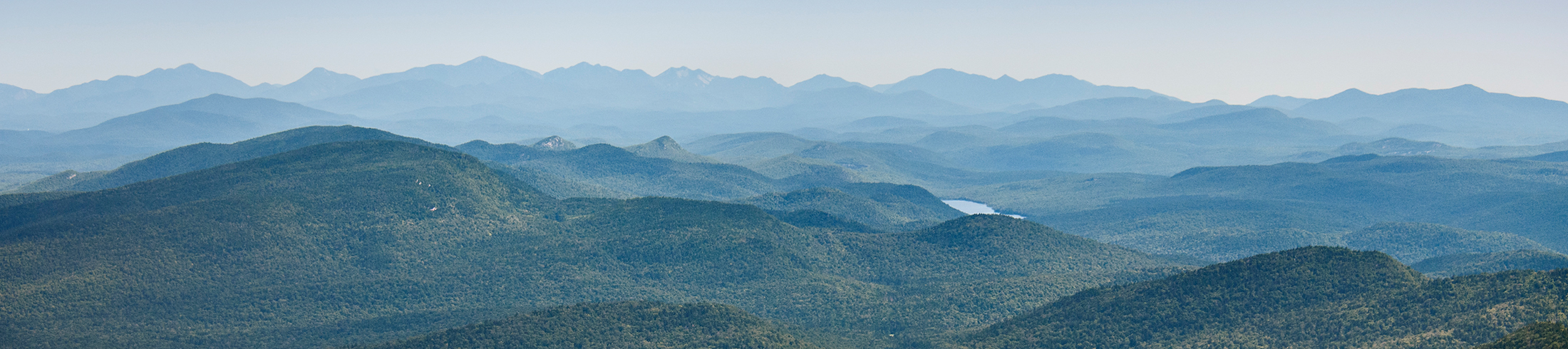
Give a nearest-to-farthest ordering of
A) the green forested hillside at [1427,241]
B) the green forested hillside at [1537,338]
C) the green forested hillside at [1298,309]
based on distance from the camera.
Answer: the green forested hillside at [1537,338] → the green forested hillside at [1298,309] → the green forested hillside at [1427,241]

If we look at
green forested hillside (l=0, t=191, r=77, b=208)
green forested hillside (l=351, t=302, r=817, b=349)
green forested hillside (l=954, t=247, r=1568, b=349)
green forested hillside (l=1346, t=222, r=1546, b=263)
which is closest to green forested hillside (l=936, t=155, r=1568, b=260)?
green forested hillside (l=1346, t=222, r=1546, b=263)

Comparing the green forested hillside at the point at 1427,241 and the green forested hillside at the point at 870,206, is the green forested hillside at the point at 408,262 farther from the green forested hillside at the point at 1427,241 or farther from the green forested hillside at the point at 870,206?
the green forested hillside at the point at 1427,241

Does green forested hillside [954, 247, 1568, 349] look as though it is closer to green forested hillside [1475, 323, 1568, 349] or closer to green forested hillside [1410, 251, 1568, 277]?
green forested hillside [1475, 323, 1568, 349]

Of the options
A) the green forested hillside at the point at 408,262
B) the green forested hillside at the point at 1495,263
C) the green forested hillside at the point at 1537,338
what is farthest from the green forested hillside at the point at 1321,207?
the green forested hillside at the point at 1537,338

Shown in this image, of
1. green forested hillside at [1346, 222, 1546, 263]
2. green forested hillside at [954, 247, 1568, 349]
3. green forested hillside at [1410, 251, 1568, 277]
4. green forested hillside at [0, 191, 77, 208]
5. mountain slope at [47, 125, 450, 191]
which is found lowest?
green forested hillside at [1346, 222, 1546, 263]

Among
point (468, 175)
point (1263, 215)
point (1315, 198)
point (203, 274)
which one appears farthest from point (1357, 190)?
point (203, 274)
